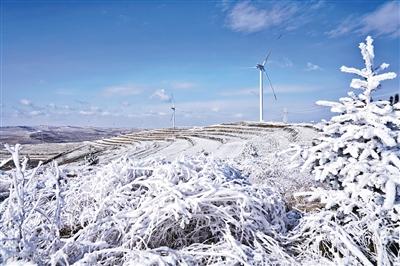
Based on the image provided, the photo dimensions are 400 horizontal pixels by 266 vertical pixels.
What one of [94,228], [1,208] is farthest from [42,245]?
[1,208]

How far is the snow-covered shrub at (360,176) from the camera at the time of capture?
4.30 meters

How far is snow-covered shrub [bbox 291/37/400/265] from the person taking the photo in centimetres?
430

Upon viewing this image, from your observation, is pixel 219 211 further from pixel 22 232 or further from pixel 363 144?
pixel 363 144

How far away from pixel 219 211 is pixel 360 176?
6.04ft

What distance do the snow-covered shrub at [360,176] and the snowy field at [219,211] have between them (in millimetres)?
13

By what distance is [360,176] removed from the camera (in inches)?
186

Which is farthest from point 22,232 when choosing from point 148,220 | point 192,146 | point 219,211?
point 192,146

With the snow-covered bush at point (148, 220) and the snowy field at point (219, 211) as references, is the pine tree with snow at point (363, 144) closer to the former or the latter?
the snowy field at point (219, 211)

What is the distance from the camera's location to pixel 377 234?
14.0ft

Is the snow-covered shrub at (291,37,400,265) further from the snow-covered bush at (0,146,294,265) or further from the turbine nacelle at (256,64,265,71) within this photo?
the turbine nacelle at (256,64,265,71)

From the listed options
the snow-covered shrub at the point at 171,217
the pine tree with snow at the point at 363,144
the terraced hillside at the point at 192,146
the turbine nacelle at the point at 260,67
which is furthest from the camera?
the turbine nacelle at the point at 260,67

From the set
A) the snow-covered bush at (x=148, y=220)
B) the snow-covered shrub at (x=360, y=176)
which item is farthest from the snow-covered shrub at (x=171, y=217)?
the snow-covered shrub at (x=360, y=176)

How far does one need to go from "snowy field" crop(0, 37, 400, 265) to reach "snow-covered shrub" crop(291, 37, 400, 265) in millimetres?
13

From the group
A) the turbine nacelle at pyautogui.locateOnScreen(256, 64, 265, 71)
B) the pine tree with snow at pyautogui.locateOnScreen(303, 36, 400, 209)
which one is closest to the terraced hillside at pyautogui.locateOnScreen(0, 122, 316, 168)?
the turbine nacelle at pyautogui.locateOnScreen(256, 64, 265, 71)
